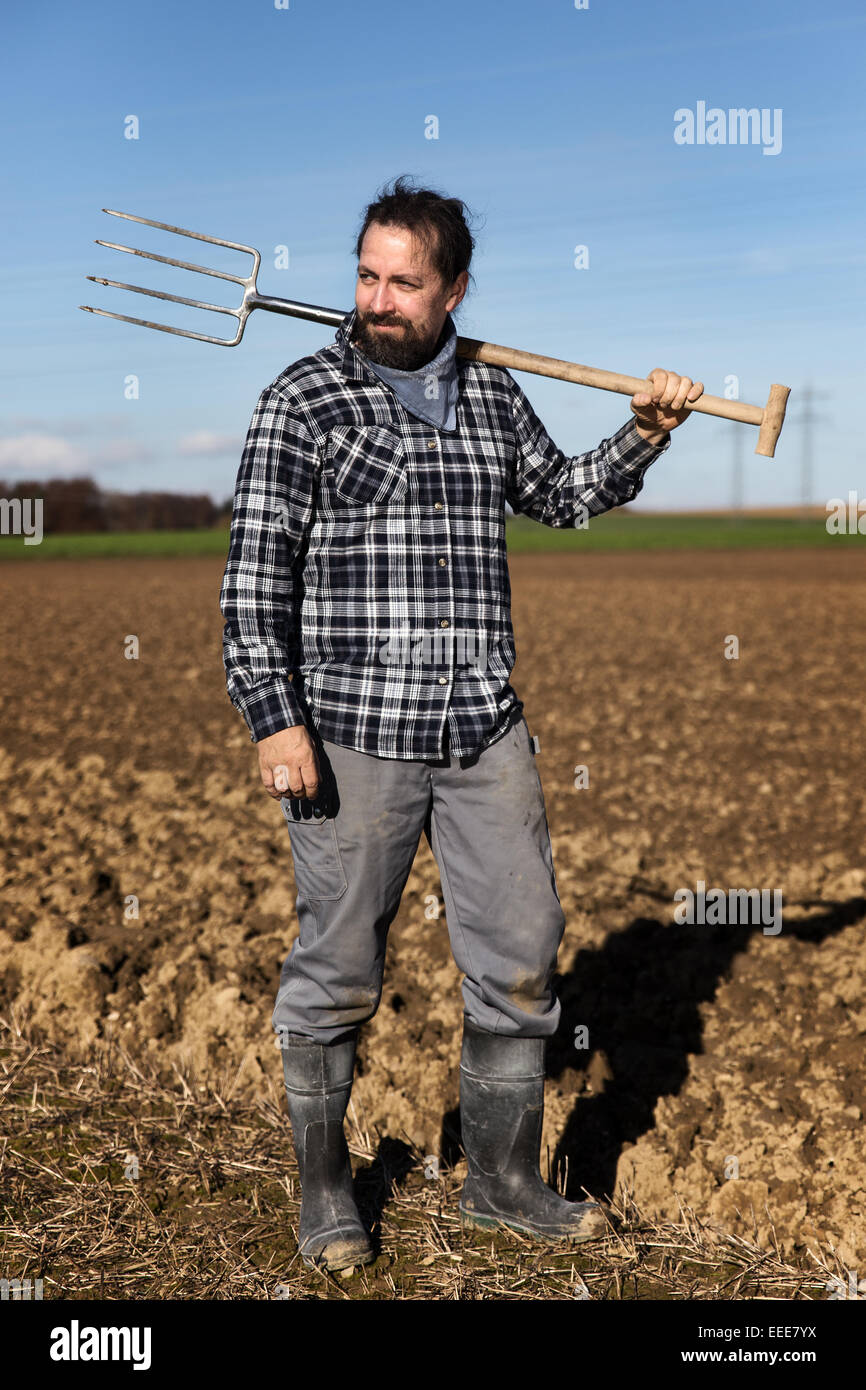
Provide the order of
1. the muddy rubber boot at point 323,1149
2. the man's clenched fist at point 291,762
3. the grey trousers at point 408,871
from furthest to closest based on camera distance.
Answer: the muddy rubber boot at point 323,1149 → the grey trousers at point 408,871 → the man's clenched fist at point 291,762

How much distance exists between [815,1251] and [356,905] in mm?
1552

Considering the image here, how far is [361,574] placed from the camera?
2.73 m

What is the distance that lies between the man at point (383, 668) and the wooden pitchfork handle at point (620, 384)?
7 cm

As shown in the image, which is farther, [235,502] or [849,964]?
[849,964]

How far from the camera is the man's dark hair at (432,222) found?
272cm

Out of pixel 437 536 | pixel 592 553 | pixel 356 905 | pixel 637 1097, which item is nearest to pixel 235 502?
pixel 437 536

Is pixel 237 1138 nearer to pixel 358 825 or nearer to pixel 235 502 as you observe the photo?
pixel 358 825

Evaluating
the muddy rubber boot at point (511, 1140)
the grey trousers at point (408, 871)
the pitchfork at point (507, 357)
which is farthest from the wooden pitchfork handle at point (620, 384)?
the muddy rubber boot at point (511, 1140)

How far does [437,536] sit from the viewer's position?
9.07 feet

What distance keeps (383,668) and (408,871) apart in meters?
0.48

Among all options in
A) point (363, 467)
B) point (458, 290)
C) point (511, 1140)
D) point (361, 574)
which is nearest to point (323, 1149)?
point (511, 1140)

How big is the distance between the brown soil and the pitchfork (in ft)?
6.57

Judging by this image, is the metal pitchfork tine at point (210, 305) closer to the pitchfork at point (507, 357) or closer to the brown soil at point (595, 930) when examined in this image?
the pitchfork at point (507, 357)

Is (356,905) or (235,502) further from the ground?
(235,502)
